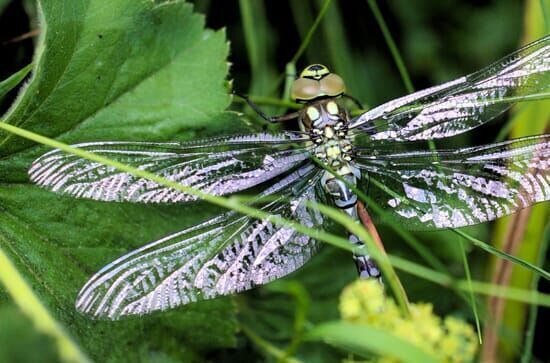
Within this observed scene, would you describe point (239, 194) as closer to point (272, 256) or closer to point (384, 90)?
point (272, 256)

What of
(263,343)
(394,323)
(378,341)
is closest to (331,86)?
(263,343)

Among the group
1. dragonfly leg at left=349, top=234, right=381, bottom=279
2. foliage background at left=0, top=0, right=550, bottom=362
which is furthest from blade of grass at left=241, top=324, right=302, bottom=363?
dragonfly leg at left=349, top=234, right=381, bottom=279

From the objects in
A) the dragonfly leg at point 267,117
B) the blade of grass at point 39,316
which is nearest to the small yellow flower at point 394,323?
the blade of grass at point 39,316

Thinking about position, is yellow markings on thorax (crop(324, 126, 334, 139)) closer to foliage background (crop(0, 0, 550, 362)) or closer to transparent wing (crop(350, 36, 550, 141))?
transparent wing (crop(350, 36, 550, 141))

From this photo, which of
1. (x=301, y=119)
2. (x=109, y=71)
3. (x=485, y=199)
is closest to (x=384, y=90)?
(x=301, y=119)

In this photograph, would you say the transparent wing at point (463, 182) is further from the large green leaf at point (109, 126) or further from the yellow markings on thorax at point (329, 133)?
the large green leaf at point (109, 126)

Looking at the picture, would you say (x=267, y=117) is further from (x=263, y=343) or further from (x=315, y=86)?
(x=263, y=343)

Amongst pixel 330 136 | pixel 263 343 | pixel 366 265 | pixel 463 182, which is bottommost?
pixel 263 343

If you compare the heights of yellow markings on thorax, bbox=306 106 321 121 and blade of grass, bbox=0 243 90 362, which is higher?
yellow markings on thorax, bbox=306 106 321 121
